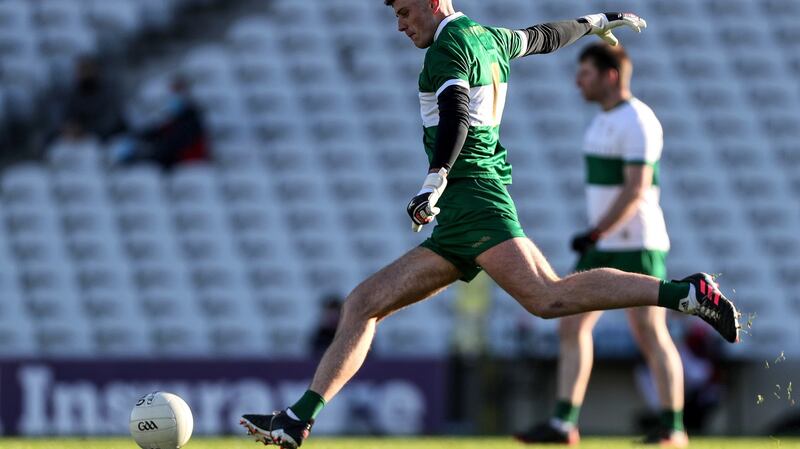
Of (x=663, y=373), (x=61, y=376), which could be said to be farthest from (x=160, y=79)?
(x=663, y=373)

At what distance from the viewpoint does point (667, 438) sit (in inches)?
322

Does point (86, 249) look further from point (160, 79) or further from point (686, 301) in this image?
point (686, 301)

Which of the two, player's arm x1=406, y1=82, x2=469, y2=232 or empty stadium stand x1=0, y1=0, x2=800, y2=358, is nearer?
player's arm x1=406, y1=82, x2=469, y2=232

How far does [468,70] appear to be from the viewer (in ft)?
19.9

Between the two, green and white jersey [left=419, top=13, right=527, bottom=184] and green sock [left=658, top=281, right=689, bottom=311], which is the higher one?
green and white jersey [left=419, top=13, right=527, bottom=184]

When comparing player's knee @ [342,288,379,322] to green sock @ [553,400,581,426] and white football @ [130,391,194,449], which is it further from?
green sock @ [553,400,581,426]

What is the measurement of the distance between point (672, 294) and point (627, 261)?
7.35ft

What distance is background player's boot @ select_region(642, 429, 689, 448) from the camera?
8.16 meters

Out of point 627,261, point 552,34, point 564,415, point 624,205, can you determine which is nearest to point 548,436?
point 564,415

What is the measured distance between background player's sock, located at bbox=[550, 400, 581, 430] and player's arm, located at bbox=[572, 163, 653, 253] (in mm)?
835

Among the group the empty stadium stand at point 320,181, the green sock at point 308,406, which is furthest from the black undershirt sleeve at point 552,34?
the empty stadium stand at point 320,181

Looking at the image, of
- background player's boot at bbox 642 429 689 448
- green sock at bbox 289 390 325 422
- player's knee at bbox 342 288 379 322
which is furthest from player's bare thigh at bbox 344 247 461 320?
background player's boot at bbox 642 429 689 448

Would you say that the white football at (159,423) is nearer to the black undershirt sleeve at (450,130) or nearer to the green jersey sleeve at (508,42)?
the black undershirt sleeve at (450,130)

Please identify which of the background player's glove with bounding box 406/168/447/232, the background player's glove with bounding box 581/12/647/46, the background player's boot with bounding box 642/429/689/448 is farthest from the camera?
the background player's boot with bounding box 642/429/689/448
